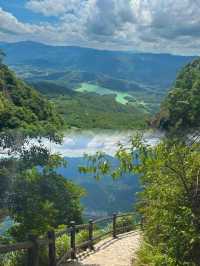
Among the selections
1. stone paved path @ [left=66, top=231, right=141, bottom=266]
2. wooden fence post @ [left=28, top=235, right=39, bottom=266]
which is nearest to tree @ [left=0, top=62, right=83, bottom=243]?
wooden fence post @ [left=28, top=235, right=39, bottom=266]

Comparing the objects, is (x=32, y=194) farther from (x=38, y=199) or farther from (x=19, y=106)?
(x=19, y=106)

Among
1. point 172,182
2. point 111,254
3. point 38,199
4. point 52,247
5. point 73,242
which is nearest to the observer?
point 172,182

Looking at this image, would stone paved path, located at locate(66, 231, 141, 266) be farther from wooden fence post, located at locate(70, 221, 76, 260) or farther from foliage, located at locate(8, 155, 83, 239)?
foliage, located at locate(8, 155, 83, 239)

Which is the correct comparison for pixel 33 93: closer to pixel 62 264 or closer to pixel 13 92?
pixel 13 92

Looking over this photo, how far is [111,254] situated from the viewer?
14.9 meters

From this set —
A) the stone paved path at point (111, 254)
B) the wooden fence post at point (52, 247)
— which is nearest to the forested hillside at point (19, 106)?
the stone paved path at point (111, 254)

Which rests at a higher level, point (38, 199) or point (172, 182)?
point (172, 182)

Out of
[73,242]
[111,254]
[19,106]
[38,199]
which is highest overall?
[19,106]

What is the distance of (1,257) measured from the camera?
11.0 meters

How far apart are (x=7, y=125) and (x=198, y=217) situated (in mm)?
71755

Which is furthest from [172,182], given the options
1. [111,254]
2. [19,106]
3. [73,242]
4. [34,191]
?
[19,106]

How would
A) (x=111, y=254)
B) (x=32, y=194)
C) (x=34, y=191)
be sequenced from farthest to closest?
(x=111, y=254), (x=34, y=191), (x=32, y=194)

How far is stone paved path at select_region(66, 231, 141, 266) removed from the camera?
43.6 feet

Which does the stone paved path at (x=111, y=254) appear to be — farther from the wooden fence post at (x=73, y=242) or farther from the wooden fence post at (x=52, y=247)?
the wooden fence post at (x=52, y=247)
